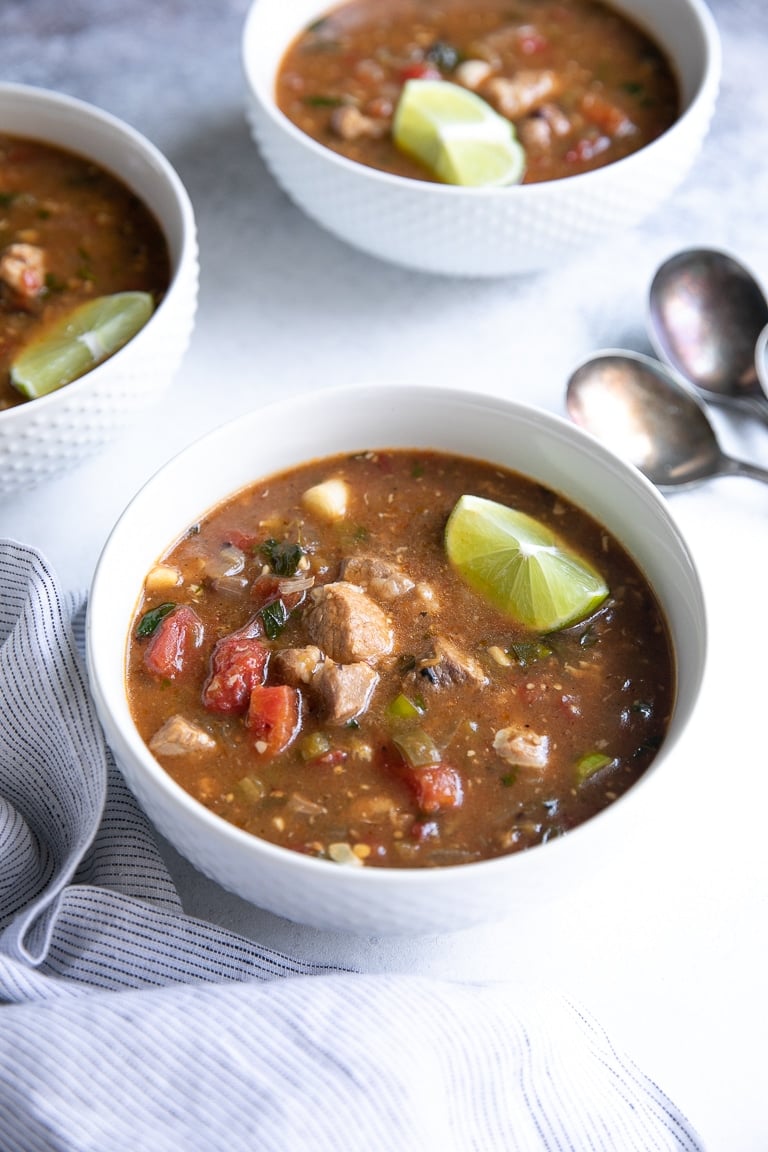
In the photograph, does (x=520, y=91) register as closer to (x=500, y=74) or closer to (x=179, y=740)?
(x=500, y=74)

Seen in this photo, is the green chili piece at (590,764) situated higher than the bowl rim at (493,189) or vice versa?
the bowl rim at (493,189)

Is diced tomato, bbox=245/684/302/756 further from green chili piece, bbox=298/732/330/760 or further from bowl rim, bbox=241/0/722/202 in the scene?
bowl rim, bbox=241/0/722/202

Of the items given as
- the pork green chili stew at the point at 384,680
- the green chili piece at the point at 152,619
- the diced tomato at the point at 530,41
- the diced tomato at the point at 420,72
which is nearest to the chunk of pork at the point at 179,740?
the pork green chili stew at the point at 384,680

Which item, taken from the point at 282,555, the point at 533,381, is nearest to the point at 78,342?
the point at 282,555

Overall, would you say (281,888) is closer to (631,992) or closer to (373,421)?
(631,992)

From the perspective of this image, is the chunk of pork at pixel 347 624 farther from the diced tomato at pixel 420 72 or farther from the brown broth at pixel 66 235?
the diced tomato at pixel 420 72

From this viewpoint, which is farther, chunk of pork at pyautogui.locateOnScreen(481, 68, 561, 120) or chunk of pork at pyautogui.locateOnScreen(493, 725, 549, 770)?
chunk of pork at pyautogui.locateOnScreen(481, 68, 561, 120)

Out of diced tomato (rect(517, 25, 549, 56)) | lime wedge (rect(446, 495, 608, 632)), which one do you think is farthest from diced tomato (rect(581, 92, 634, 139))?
lime wedge (rect(446, 495, 608, 632))
